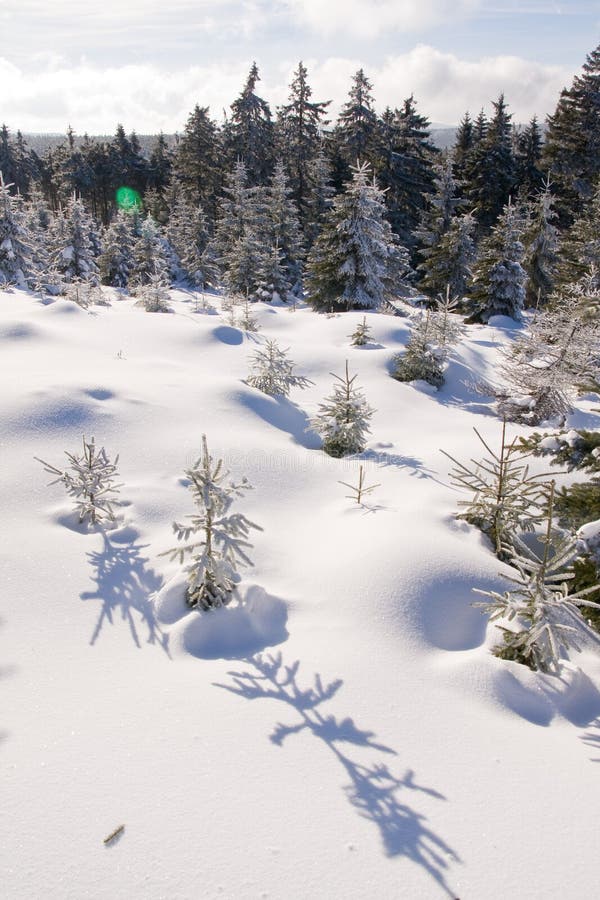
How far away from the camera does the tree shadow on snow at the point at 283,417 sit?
9758 mm

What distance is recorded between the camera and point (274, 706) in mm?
3881

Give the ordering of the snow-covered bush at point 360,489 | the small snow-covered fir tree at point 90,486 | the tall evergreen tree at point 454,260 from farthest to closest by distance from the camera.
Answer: the tall evergreen tree at point 454,260 → the snow-covered bush at point 360,489 → the small snow-covered fir tree at point 90,486

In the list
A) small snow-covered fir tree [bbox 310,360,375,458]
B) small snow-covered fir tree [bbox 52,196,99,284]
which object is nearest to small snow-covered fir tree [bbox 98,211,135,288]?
small snow-covered fir tree [bbox 52,196,99,284]

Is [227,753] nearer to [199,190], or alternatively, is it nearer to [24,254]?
[24,254]

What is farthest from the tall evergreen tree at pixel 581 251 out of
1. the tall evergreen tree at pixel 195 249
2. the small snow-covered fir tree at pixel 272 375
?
the tall evergreen tree at pixel 195 249

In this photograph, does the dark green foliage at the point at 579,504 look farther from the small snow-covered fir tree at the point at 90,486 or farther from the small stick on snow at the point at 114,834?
the small snow-covered fir tree at the point at 90,486

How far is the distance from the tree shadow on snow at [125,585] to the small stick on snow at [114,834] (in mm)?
1611

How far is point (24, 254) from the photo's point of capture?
92.0 feet

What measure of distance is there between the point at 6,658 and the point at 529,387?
11.5 m

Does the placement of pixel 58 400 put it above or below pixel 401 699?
above

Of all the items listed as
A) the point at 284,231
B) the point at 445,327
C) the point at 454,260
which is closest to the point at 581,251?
the point at 454,260

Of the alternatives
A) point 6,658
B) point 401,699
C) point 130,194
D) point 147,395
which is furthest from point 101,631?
point 130,194

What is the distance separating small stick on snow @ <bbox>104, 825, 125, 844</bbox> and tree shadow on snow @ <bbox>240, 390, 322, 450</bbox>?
694 cm

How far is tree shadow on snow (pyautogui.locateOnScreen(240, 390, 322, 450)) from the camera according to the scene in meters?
9.76
